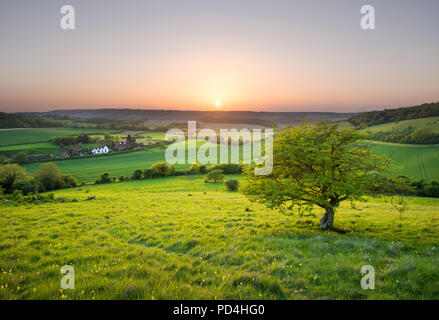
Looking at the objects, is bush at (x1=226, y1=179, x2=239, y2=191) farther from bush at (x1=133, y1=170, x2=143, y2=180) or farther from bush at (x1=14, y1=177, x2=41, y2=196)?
bush at (x1=14, y1=177, x2=41, y2=196)

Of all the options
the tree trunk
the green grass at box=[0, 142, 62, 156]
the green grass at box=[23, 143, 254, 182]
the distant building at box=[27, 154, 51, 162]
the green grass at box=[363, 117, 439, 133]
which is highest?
the green grass at box=[363, 117, 439, 133]

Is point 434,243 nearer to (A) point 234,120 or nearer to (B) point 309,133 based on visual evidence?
(B) point 309,133

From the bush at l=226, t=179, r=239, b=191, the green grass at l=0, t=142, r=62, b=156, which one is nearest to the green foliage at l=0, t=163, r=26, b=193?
the green grass at l=0, t=142, r=62, b=156

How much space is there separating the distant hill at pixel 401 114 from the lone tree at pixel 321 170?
372 feet

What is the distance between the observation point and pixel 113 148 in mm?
107812

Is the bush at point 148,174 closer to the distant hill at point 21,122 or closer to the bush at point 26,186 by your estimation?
the bush at point 26,186

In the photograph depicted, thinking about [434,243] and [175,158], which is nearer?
[434,243]

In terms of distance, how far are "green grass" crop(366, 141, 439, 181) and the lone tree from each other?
2011 inches

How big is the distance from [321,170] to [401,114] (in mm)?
145185

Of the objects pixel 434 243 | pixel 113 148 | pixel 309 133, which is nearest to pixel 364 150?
pixel 309 133

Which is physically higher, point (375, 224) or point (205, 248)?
point (205, 248)

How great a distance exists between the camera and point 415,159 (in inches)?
2689

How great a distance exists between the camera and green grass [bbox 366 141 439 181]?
57.5 m

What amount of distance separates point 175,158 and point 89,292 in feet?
314
